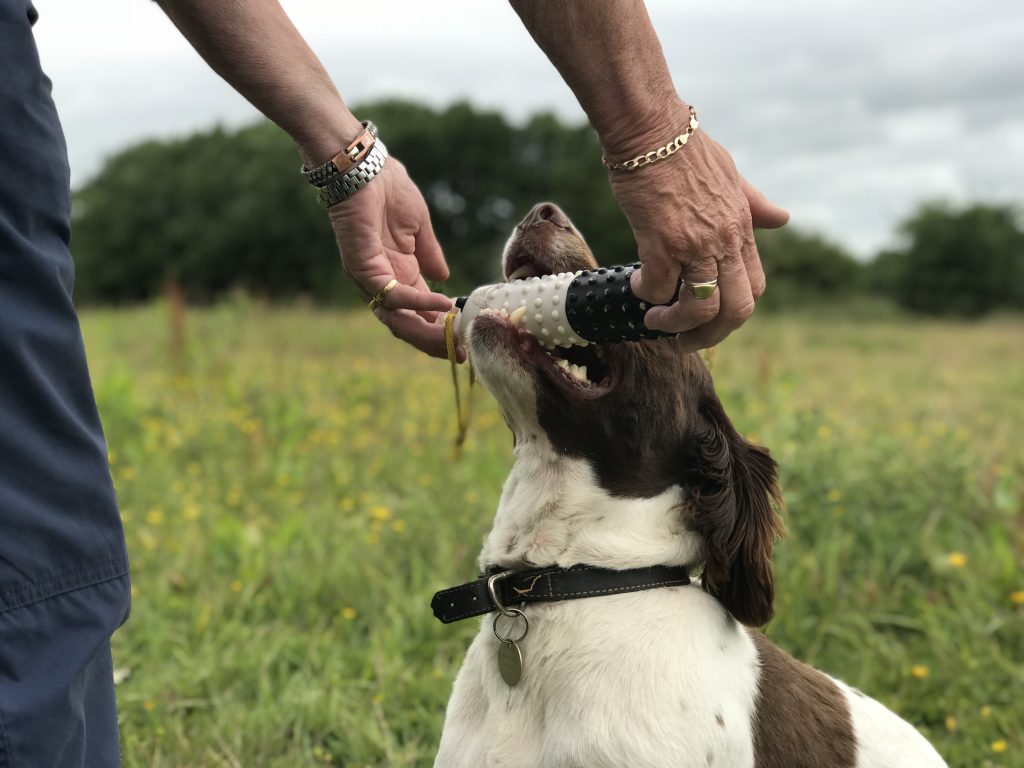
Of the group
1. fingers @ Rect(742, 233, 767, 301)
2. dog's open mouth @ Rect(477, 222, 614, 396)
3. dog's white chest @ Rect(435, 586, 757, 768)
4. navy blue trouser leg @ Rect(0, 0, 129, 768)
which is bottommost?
dog's white chest @ Rect(435, 586, 757, 768)

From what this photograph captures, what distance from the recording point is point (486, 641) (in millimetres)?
2230

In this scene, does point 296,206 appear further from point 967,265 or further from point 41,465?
point 41,465

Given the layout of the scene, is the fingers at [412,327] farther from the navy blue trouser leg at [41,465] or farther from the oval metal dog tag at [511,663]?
the navy blue trouser leg at [41,465]

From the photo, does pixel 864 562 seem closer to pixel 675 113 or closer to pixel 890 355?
pixel 675 113

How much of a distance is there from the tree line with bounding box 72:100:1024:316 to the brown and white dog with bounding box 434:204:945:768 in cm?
3146

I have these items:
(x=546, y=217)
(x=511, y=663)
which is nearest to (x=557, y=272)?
(x=546, y=217)

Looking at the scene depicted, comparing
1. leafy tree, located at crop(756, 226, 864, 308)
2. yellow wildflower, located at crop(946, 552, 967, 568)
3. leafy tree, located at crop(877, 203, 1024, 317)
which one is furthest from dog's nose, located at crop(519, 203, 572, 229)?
leafy tree, located at crop(756, 226, 864, 308)

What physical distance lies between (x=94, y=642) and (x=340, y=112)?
3.91 feet

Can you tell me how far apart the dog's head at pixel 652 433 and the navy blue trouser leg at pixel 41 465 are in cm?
86

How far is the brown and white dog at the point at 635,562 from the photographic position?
203 centimetres

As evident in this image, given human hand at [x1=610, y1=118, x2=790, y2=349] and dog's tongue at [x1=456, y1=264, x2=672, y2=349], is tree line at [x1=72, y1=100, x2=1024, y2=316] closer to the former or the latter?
dog's tongue at [x1=456, y1=264, x2=672, y2=349]

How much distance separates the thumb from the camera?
5.84 ft

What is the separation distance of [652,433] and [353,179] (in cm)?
84

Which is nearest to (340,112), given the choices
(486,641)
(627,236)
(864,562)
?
(486,641)
